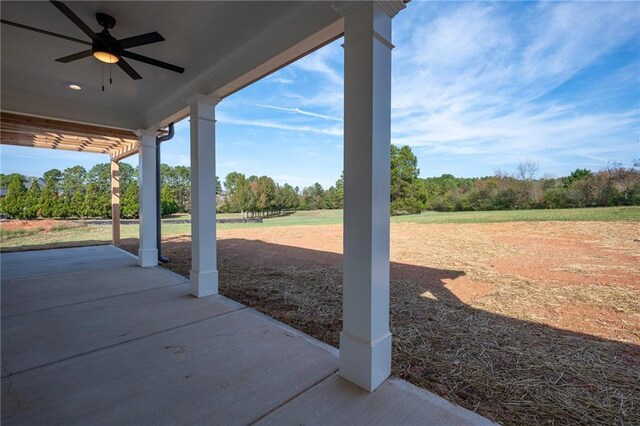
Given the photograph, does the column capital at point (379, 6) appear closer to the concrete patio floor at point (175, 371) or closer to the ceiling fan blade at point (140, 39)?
the ceiling fan blade at point (140, 39)

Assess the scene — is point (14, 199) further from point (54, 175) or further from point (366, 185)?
point (366, 185)

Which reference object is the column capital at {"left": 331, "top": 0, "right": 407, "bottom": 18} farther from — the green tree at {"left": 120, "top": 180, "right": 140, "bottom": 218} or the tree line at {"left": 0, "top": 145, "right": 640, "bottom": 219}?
the green tree at {"left": 120, "top": 180, "right": 140, "bottom": 218}

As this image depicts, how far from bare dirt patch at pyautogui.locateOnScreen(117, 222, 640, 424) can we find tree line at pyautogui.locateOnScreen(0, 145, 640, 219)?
308 cm

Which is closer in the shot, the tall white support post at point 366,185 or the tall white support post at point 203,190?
the tall white support post at point 366,185

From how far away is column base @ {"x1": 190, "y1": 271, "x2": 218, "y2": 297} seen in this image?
3529 millimetres

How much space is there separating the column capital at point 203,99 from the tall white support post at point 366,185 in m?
2.33

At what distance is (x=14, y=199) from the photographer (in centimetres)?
1409

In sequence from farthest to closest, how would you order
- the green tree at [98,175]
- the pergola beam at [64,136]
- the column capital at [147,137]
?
the green tree at [98,175] < the column capital at [147,137] < the pergola beam at [64,136]

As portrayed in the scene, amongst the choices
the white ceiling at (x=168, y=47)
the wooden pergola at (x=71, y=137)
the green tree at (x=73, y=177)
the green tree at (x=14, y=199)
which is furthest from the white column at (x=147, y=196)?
the green tree at (x=73, y=177)

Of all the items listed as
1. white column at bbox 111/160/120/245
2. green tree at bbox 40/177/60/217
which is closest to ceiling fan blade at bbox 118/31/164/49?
white column at bbox 111/160/120/245

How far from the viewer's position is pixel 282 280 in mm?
4676

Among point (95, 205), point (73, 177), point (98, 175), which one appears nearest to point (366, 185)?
point (95, 205)

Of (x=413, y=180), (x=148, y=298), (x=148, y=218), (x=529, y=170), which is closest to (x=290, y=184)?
(x=413, y=180)

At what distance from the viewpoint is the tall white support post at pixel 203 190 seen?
3.50m
